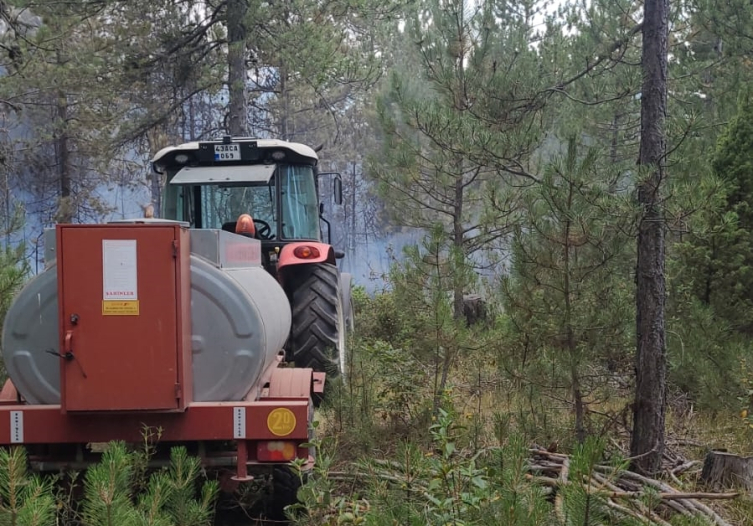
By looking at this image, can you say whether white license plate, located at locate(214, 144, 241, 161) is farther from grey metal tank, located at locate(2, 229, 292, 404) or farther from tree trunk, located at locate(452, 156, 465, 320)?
grey metal tank, located at locate(2, 229, 292, 404)

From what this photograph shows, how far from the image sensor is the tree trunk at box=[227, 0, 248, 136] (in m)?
11.7

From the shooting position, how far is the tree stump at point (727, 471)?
4.39 metres

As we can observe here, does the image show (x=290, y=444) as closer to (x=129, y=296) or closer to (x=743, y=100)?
(x=129, y=296)

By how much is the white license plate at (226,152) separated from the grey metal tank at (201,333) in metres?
2.86

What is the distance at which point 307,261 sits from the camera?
6137 mm

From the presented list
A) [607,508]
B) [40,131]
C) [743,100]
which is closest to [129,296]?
[607,508]

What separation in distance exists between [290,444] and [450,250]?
2623 mm

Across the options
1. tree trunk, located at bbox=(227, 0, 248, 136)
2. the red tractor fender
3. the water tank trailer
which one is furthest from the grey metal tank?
tree trunk, located at bbox=(227, 0, 248, 136)

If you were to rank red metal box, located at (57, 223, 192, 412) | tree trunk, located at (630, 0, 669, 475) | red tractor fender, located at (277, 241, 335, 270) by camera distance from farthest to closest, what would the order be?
red tractor fender, located at (277, 241, 335, 270) → tree trunk, located at (630, 0, 669, 475) → red metal box, located at (57, 223, 192, 412)

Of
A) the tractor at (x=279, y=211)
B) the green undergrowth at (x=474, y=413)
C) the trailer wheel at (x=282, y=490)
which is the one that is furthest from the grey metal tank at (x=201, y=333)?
the tractor at (x=279, y=211)

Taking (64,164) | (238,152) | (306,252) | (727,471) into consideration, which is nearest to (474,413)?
(727,471)

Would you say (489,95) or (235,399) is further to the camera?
(489,95)

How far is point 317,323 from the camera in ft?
19.5

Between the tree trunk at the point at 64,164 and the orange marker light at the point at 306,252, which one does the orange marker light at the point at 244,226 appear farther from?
the tree trunk at the point at 64,164
